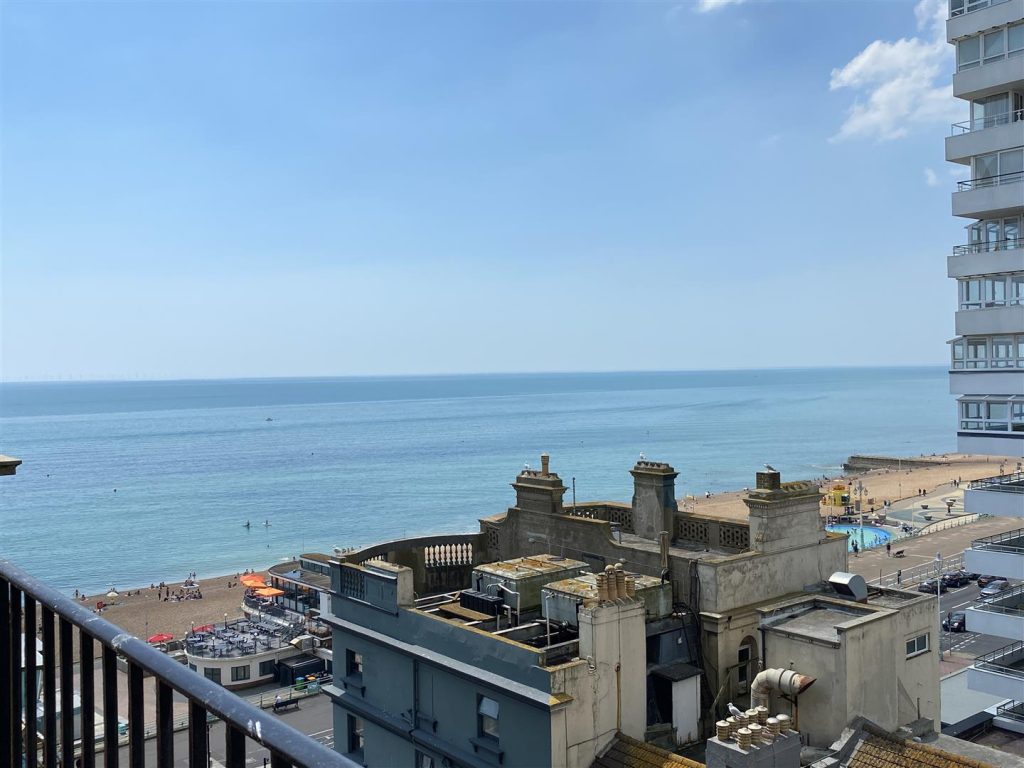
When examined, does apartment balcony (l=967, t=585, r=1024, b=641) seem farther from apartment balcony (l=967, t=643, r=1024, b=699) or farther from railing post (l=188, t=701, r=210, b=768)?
railing post (l=188, t=701, r=210, b=768)

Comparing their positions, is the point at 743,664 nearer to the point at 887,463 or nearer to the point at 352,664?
the point at 352,664

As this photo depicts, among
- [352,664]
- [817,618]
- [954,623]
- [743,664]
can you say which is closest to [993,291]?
[817,618]

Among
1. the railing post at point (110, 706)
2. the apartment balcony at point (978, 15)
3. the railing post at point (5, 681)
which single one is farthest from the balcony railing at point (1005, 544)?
the railing post at point (110, 706)

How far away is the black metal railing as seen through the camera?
249 centimetres

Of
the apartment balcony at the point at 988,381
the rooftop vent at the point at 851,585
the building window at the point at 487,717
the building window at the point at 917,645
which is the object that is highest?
the apartment balcony at the point at 988,381

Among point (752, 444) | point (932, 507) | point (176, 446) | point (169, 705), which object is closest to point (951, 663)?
point (169, 705)

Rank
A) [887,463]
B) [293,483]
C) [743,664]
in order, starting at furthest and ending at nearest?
[887,463] < [293,483] < [743,664]

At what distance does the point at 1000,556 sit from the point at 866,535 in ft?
193

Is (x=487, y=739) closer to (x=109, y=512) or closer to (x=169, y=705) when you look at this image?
(x=169, y=705)

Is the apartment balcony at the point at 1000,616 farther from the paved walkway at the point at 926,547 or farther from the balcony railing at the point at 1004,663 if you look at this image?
the paved walkway at the point at 926,547

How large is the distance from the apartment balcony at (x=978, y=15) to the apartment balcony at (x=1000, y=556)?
1336 centimetres

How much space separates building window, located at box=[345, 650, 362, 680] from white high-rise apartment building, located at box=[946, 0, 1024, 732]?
17391 millimetres

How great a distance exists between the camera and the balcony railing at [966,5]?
80.3 feet

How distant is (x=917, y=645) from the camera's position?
17625 mm
